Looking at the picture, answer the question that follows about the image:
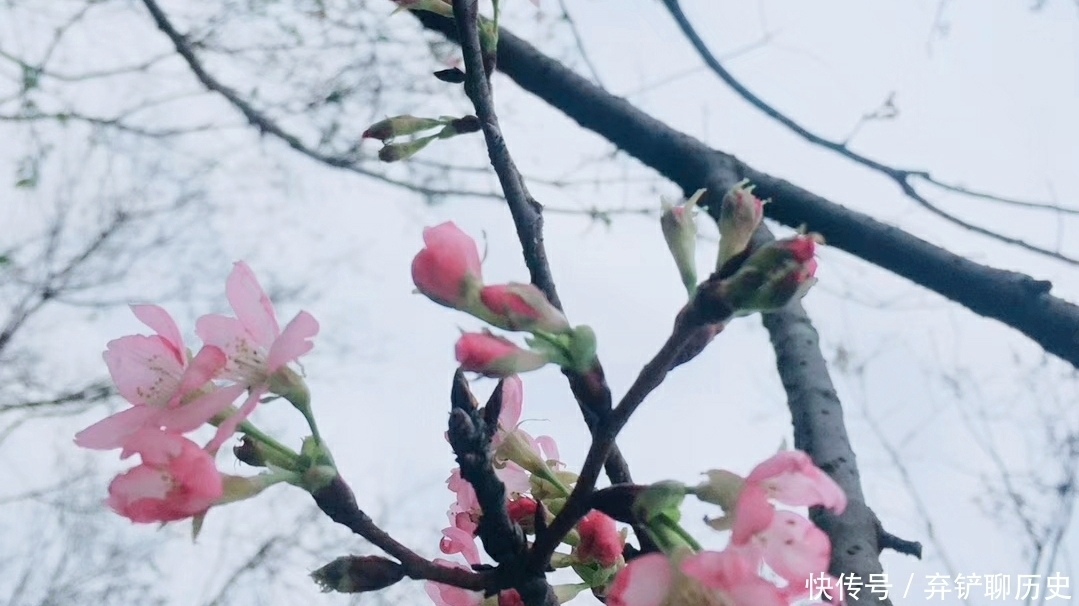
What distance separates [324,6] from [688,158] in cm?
147

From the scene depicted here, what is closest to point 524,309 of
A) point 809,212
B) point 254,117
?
point 809,212

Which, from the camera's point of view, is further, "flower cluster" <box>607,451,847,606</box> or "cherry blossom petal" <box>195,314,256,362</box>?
"cherry blossom petal" <box>195,314,256,362</box>

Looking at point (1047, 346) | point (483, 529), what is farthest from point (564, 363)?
point (1047, 346)

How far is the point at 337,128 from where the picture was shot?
2514mm

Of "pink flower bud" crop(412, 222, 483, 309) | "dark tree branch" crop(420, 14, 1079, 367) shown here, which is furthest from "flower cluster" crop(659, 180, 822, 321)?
"dark tree branch" crop(420, 14, 1079, 367)

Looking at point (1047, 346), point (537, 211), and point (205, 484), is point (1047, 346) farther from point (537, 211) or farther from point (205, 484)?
point (205, 484)

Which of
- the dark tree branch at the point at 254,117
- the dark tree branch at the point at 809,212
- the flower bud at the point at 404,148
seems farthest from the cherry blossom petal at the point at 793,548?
the dark tree branch at the point at 254,117

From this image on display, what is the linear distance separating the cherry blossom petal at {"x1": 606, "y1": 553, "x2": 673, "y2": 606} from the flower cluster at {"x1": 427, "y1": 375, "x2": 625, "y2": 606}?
46 millimetres

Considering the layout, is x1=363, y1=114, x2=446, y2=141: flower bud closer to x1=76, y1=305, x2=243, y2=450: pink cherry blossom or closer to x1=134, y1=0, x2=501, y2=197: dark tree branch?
x1=76, y1=305, x2=243, y2=450: pink cherry blossom

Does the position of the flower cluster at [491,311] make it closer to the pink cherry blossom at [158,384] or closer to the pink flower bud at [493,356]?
the pink flower bud at [493,356]

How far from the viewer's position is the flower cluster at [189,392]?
37 cm

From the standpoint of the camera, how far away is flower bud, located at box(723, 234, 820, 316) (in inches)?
12.9

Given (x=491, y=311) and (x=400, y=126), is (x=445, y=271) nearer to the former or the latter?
(x=491, y=311)

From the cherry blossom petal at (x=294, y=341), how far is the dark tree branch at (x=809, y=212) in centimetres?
50
